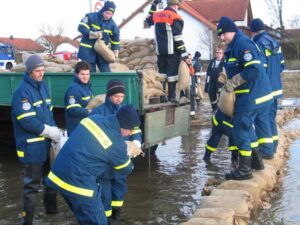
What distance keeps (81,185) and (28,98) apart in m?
1.39

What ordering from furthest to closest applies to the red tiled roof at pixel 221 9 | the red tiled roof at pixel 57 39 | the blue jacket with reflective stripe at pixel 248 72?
the red tiled roof at pixel 57 39
the red tiled roof at pixel 221 9
the blue jacket with reflective stripe at pixel 248 72

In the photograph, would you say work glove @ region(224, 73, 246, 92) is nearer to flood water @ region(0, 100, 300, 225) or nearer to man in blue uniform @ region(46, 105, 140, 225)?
flood water @ region(0, 100, 300, 225)

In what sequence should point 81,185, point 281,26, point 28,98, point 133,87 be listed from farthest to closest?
point 281,26, point 133,87, point 28,98, point 81,185

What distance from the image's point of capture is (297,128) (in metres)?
9.91

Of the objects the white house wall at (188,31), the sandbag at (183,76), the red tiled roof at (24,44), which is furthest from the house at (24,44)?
the sandbag at (183,76)

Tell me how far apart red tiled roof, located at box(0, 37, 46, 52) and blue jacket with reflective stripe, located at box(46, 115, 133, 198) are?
66202 mm

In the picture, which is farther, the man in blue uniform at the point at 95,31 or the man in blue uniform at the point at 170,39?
the man in blue uniform at the point at 170,39

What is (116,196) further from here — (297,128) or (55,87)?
(297,128)

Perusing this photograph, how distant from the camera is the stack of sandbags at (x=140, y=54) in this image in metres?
8.33

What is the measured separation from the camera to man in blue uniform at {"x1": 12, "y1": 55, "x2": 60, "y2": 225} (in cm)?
450

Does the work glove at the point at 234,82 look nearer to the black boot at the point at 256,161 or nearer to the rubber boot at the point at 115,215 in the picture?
the black boot at the point at 256,161

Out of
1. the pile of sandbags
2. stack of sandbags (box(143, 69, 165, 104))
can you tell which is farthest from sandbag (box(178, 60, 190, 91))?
the pile of sandbags

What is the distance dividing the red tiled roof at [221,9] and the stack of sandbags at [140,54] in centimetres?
3550

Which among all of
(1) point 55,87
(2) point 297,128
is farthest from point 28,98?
(2) point 297,128
